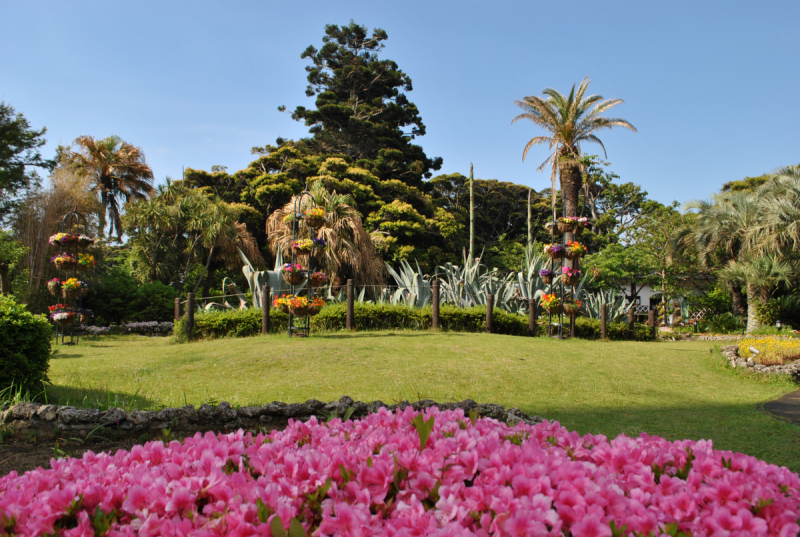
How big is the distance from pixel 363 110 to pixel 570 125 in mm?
16167

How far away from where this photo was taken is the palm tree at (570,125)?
1706cm

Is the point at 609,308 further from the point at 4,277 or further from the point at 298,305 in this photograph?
the point at 4,277


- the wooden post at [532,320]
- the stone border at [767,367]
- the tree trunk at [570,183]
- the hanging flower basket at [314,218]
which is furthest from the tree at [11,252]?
the stone border at [767,367]

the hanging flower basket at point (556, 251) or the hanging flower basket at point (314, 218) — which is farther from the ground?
the hanging flower basket at point (314, 218)

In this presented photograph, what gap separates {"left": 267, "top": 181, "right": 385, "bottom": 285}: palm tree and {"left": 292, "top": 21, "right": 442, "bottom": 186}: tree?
985 centimetres

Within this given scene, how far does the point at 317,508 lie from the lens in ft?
4.49

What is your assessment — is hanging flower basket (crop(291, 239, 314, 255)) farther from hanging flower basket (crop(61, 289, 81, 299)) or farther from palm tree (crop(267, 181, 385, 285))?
palm tree (crop(267, 181, 385, 285))

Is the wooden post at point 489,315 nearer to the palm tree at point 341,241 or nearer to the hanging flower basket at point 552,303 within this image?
the hanging flower basket at point 552,303

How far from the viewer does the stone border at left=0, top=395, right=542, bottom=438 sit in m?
3.54

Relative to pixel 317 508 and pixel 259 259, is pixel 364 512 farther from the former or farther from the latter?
pixel 259 259

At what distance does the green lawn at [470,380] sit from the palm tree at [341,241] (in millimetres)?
8444

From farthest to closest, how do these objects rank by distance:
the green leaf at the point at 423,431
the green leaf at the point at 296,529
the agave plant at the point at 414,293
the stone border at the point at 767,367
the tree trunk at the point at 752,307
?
the tree trunk at the point at 752,307, the agave plant at the point at 414,293, the stone border at the point at 767,367, the green leaf at the point at 423,431, the green leaf at the point at 296,529

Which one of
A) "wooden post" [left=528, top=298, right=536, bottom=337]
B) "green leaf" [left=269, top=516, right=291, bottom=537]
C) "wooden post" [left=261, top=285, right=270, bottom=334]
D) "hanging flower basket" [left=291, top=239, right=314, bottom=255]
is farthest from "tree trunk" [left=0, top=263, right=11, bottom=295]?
"green leaf" [left=269, top=516, right=291, bottom=537]

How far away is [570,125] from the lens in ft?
57.0
